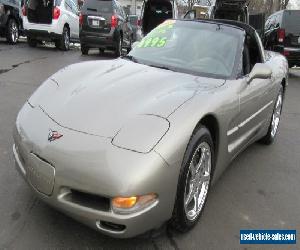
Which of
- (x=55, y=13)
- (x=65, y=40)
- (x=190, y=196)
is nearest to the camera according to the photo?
(x=190, y=196)

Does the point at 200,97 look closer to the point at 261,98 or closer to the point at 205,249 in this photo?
the point at 205,249

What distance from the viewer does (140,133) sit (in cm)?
293

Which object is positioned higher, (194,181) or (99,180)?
(99,180)

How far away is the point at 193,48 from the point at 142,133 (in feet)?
6.23

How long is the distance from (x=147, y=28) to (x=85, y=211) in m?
13.1

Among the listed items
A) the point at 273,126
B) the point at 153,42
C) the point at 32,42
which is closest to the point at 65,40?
the point at 32,42

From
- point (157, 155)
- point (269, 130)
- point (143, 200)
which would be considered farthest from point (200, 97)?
point (269, 130)

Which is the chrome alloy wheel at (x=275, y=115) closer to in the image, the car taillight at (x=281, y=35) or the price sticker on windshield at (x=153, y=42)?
the price sticker on windshield at (x=153, y=42)

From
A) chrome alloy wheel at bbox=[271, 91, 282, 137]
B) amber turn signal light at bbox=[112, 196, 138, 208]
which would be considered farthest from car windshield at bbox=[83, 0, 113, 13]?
amber turn signal light at bbox=[112, 196, 138, 208]

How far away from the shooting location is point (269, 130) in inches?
224

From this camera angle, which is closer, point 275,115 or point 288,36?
point 275,115

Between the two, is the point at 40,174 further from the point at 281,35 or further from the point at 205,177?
the point at 281,35

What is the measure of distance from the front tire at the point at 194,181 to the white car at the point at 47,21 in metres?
11.9

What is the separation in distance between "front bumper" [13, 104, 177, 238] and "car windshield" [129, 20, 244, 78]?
158 cm
